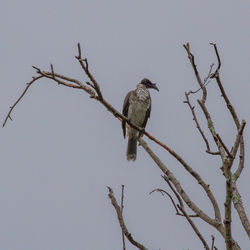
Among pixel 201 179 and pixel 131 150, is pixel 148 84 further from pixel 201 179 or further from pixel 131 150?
pixel 201 179

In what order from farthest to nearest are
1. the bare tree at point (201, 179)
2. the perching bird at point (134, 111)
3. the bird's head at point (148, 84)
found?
the bird's head at point (148, 84), the perching bird at point (134, 111), the bare tree at point (201, 179)

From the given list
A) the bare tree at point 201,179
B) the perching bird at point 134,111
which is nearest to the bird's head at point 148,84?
the perching bird at point 134,111

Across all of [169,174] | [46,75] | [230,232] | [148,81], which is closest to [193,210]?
[169,174]

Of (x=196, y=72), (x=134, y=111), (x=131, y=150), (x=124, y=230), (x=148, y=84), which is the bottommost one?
(x=124, y=230)

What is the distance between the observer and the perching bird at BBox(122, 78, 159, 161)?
890 centimetres

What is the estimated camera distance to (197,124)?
363 centimetres

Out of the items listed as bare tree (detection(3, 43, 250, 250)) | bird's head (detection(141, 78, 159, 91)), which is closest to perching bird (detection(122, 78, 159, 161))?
bird's head (detection(141, 78, 159, 91))

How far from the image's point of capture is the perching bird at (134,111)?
8.90 metres

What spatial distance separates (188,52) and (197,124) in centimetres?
55

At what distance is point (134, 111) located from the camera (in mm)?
8891

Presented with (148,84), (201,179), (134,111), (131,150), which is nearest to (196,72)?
(201,179)

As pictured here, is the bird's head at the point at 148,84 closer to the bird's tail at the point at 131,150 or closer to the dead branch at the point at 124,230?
the bird's tail at the point at 131,150

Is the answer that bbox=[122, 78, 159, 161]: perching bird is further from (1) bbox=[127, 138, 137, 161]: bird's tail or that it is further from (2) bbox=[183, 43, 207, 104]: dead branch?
(2) bbox=[183, 43, 207, 104]: dead branch

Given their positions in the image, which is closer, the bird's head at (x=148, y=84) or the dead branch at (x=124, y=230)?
the dead branch at (x=124, y=230)
